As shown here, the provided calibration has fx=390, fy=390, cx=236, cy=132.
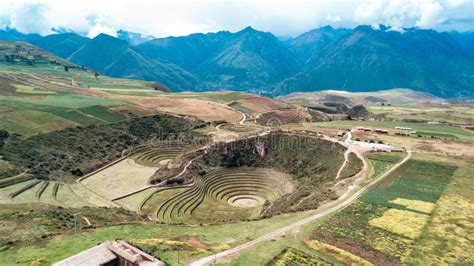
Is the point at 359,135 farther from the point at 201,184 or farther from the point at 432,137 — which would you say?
the point at 201,184

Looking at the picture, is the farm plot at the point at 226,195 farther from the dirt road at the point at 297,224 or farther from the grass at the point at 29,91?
the grass at the point at 29,91

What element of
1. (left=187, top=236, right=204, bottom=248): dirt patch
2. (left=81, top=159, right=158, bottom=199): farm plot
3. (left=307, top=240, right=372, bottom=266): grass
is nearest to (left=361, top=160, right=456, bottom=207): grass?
(left=307, top=240, right=372, bottom=266): grass

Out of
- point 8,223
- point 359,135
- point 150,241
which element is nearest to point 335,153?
point 359,135

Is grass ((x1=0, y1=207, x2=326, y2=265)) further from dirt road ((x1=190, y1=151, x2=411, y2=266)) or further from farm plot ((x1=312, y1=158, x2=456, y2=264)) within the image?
farm plot ((x1=312, y1=158, x2=456, y2=264))

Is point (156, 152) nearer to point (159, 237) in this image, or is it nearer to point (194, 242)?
point (159, 237)

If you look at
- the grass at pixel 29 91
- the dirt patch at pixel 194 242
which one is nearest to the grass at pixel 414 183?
the dirt patch at pixel 194 242

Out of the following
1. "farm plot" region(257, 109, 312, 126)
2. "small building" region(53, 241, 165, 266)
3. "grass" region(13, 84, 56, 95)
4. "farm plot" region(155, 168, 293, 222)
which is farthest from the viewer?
"farm plot" region(257, 109, 312, 126)

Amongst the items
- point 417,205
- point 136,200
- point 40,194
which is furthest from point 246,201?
point 40,194
